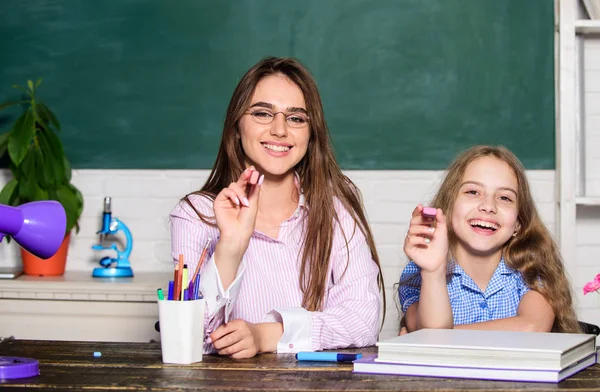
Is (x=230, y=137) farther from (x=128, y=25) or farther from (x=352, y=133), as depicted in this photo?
(x=128, y=25)

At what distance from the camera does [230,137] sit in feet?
6.86

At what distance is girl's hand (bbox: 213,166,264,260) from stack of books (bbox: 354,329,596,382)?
45cm

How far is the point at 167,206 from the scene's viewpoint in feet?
10.8

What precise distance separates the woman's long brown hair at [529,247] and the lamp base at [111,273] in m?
1.33

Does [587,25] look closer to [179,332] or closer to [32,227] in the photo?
[179,332]

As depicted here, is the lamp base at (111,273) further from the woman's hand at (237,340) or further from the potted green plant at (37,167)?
the woman's hand at (237,340)

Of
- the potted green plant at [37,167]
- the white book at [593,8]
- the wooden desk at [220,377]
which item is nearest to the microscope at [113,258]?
the potted green plant at [37,167]

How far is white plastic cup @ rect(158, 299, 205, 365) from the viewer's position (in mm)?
1438

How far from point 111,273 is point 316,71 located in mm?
1055

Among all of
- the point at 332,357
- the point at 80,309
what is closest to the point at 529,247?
the point at 332,357

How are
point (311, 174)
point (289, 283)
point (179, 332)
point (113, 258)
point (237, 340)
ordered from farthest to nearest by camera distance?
point (113, 258) < point (311, 174) < point (289, 283) < point (237, 340) < point (179, 332)

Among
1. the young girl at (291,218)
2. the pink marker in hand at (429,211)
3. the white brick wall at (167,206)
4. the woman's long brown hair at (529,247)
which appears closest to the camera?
the pink marker in hand at (429,211)

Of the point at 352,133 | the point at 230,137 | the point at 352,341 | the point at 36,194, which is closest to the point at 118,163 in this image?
the point at 36,194

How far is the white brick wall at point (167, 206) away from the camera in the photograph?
10.5 ft
